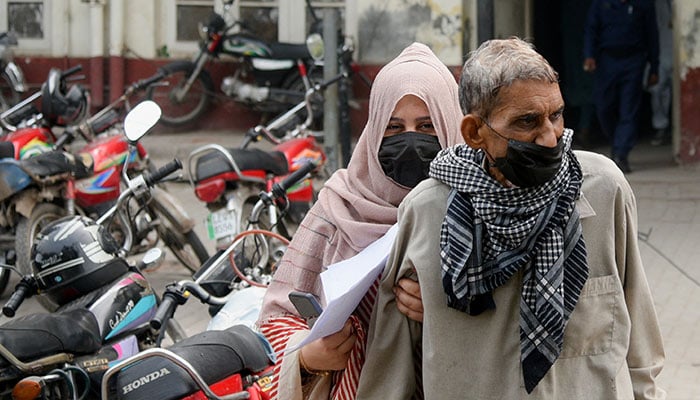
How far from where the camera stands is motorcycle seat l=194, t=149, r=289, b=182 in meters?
6.86

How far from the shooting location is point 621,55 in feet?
34.0

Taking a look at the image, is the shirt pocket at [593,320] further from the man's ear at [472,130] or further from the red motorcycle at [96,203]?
the red motorcycle at [96,203]

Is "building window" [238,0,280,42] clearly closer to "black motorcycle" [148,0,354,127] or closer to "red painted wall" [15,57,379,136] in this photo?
"black motorcycle" [148,0,354,127]

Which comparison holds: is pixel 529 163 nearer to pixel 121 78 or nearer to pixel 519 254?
pixel 519 254

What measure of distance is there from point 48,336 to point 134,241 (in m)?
2.75

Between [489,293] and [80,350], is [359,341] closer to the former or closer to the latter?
[489,293]

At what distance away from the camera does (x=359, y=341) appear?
101 inches

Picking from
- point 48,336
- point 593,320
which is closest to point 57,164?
point 48,336

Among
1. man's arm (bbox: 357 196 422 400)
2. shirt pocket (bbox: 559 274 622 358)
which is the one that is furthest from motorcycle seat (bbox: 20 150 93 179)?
shirt pocket (bbox: 559 274 622 358)

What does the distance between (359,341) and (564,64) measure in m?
11.1

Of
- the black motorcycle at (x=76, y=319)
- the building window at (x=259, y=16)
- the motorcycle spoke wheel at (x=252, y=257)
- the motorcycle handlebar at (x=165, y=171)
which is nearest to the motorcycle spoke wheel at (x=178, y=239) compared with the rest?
the motorcycle handlebar at (x=165, y=171)

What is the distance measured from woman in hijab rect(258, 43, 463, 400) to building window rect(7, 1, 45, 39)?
9.76m

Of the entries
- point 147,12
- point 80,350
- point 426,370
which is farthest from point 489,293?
point 147,12

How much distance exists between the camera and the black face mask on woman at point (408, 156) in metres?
2.80
